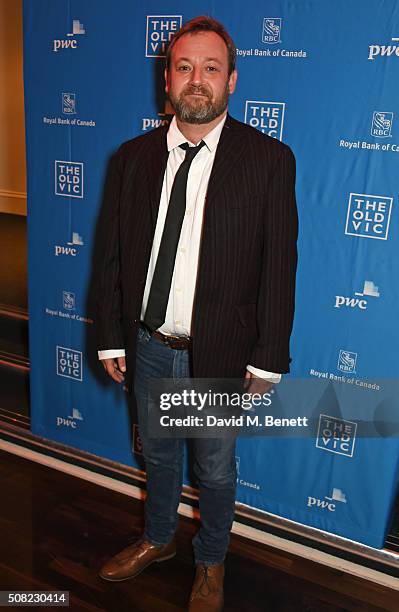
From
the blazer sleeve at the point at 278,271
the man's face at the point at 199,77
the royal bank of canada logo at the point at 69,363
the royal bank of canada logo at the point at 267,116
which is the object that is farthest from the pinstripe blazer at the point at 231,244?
the royal bank of canada logo at the point at 69,363

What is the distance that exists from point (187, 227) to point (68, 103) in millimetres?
1159

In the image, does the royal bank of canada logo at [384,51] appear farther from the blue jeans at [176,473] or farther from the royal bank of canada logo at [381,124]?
the blue jeans at [176,473]

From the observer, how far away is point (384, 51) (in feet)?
6.42

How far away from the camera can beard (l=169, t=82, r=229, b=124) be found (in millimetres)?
1723

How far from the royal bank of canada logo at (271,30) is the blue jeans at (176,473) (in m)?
1.16

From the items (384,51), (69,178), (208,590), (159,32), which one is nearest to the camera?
(384,51)

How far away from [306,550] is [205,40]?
200 centimetres

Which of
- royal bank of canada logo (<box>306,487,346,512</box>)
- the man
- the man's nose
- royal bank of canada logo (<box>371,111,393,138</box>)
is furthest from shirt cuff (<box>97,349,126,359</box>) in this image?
royal bank of canada logo (<box>371,111,393,138</box>)

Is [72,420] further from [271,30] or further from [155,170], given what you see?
[271,30]

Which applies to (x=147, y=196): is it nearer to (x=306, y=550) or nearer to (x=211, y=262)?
(x=211, y=262)

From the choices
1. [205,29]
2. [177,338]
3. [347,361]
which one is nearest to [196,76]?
[205,29]

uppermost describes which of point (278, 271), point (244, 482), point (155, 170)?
point (155, 170)

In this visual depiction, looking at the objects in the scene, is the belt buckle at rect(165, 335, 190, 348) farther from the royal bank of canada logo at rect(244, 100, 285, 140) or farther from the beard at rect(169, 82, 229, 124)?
the royal bank of canada logo at rect(244, 100, 285, 140)

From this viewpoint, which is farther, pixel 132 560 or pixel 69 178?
pixel 69 178
